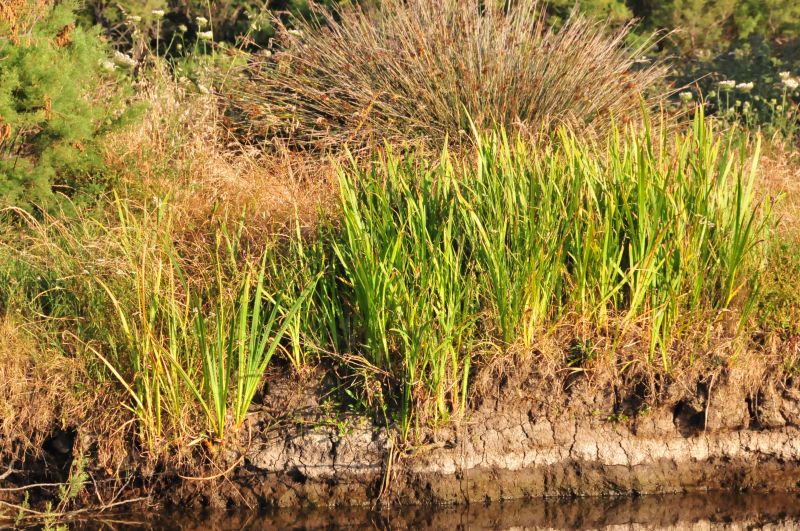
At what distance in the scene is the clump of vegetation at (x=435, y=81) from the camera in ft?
22.5

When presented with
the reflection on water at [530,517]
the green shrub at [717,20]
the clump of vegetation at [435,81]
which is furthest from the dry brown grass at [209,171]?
the green shrub at [717,20]

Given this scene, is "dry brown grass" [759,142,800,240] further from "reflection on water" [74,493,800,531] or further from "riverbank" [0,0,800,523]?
"reflection on water" [74,493,800,531]

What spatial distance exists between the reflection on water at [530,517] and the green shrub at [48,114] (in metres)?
2.22

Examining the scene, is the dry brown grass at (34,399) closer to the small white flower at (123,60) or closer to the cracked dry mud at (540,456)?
the cracked dry mud at (540,456)

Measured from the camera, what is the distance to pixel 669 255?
495 centimetres

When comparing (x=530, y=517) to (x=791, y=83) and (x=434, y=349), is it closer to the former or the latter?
(x=434, y=349)

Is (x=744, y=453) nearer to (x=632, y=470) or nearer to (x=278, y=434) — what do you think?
(x=632, y=470)

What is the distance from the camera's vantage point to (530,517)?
4.66 m

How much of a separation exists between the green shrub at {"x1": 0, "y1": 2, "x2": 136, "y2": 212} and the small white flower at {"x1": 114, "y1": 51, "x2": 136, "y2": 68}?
131 centimetres

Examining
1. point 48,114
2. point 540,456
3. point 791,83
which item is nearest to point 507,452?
point 540,456

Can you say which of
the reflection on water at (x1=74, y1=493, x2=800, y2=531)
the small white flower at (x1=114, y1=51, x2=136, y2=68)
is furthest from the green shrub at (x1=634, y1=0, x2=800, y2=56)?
the reflection on water at (x1=74, y1=493, x2=800, y2=531)

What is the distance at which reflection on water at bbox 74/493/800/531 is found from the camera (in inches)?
181

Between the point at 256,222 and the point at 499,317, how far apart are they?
1732 mm

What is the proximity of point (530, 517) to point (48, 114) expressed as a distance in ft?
11.3
